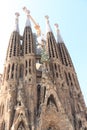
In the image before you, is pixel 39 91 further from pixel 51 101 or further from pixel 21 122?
pixel 21 122

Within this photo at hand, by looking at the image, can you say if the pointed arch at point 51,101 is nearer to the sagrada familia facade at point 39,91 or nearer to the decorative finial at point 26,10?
the sagrada familia facade at point 39,91

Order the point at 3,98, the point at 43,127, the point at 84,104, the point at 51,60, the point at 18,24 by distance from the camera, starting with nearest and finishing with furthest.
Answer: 1. the point at 43,127
2. the point at 3,98
3. the point at 84,104
4. the point at 51,60
5. the point at 18,24

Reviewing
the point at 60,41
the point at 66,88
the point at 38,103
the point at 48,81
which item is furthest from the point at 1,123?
the point at 60,41

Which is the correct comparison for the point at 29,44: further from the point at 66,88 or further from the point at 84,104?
the point at 84,104

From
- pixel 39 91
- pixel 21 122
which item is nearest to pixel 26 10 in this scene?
pixel 39 91

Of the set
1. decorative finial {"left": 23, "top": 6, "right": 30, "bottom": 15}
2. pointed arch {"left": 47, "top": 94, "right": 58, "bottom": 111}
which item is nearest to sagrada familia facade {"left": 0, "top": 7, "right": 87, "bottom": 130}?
pointed arch {"left": 47, "top": 94, "right": 58, "bottom": 111}

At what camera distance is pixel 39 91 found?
3741 centimetres

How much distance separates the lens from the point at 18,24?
48.2 m

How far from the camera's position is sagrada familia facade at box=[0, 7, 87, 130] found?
32.5 m

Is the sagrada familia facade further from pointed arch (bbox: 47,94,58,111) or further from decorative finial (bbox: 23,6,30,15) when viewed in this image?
decorative finial (bbox: 23,6,30,15)

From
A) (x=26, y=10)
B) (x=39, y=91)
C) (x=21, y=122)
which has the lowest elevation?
(x=21, y=122)

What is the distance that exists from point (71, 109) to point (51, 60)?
9727 mm

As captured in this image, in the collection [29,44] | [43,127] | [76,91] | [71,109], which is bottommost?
[43,127]

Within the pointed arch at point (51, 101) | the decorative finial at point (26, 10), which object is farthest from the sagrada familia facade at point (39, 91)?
the decorative finial at point (26, 10)
